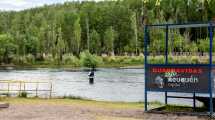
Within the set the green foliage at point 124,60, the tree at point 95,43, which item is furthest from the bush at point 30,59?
the green foliage at point 124,60

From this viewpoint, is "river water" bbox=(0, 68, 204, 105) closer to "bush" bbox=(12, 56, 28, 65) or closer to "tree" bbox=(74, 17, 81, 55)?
"bush" bbox=(12, 56, 28, 65)

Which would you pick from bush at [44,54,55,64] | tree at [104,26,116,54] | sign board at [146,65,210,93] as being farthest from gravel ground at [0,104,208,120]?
tree at [104,26,116,54]

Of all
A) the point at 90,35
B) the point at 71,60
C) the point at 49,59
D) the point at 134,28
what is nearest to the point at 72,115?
the point at 71,60

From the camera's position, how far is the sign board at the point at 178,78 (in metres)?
17.2

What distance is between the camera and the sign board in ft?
56.4

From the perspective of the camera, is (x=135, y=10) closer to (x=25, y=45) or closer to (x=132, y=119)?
(x=25, y=45)

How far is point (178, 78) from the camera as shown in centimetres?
1770

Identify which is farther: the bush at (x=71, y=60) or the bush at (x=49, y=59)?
the bush at (x=49, y=59)

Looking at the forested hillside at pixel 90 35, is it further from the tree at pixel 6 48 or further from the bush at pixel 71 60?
the bush at pixel 71 60

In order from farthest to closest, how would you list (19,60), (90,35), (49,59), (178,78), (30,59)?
(90,35)
(49,59)
(30,59)
(19,60)
(178,78)

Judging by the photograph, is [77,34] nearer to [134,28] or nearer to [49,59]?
[49,59]

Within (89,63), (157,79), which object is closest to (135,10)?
(89,63)

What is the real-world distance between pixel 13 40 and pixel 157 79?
164812 millimetres

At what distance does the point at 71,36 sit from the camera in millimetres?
184625
